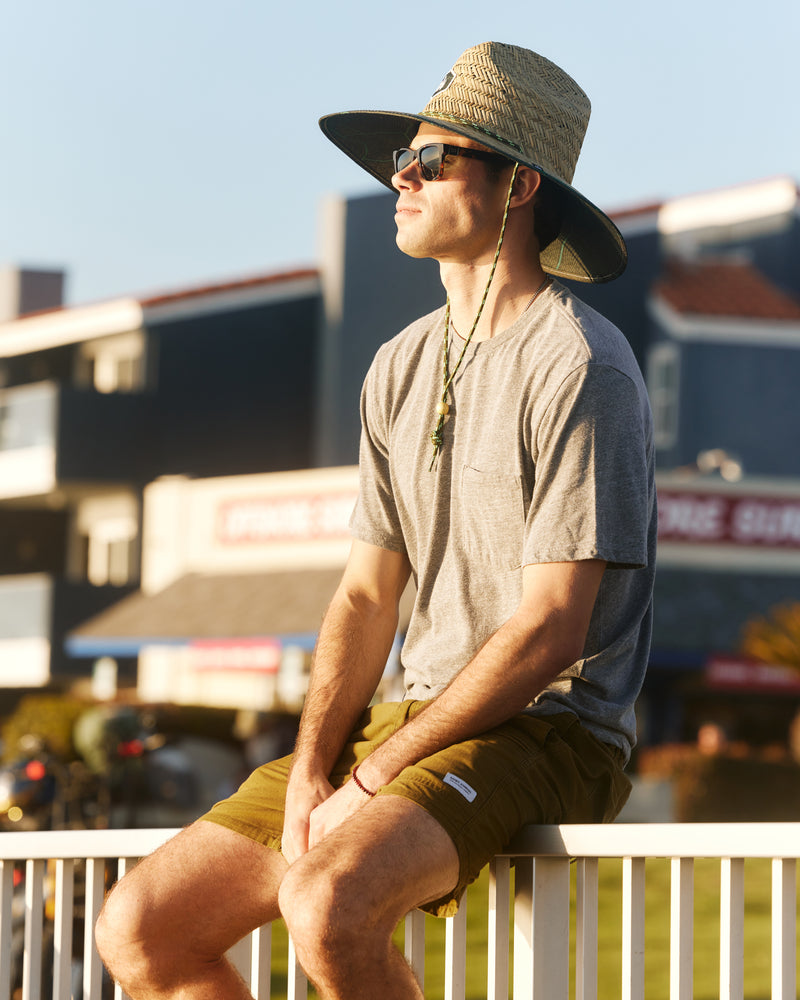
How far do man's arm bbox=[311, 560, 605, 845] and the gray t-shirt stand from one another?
68 mm

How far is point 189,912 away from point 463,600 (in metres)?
0.80

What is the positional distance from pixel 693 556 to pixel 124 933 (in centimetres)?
2280

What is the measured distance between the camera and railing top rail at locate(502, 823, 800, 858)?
2672mm

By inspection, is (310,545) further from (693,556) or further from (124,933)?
(124,933)

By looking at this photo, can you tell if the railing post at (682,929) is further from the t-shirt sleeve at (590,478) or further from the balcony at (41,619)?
the balcony at (41,619)

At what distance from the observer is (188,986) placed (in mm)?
3148

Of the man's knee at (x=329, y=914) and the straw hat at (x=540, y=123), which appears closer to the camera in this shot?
the man's knee at (x=329, y=914)

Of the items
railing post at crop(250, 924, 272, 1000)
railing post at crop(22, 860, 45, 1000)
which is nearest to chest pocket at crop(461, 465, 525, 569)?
railing post at crop(250, 924, 272, 1000)

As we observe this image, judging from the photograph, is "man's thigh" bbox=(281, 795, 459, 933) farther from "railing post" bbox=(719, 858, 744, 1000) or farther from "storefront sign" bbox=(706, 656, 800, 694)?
"storefront sign" bbox=(706, 656, 800, 694)

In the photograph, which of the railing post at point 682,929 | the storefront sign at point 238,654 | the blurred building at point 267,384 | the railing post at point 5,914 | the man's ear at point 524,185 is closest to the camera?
the railing post at point 682,929

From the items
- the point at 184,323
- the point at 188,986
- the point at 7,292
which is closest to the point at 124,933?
the point at 188,986

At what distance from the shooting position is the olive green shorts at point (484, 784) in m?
2.87

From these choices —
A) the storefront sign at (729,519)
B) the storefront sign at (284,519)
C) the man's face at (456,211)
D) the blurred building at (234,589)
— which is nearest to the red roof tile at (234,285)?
the blurred building at (234,589)

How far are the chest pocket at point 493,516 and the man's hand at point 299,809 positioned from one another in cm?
55
